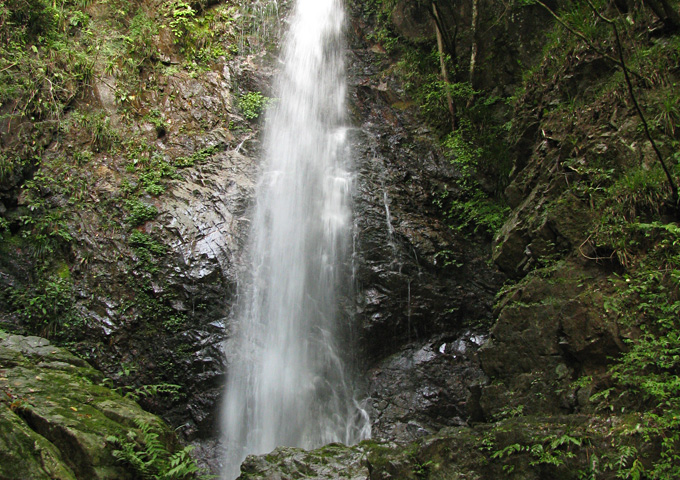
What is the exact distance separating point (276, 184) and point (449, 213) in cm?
374

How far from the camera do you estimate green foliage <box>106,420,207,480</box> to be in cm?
401

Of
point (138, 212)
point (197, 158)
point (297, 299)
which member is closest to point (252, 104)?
point (197, 158)

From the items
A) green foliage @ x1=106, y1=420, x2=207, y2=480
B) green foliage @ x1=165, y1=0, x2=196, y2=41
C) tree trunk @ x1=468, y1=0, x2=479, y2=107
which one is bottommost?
green foliage @ x1=106, y1=420, x2=207, y2=480

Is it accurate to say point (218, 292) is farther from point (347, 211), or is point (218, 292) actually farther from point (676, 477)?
point (676, 477)

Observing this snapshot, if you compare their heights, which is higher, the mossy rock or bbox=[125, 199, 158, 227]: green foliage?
bbox=[125, 199, 158, 227]: green foliage

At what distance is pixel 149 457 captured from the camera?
4.20 meters

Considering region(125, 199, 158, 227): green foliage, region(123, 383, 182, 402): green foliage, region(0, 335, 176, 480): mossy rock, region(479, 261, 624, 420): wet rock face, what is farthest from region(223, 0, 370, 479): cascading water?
region(479, 261, 624, 420): wet rock face

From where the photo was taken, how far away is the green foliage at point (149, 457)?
401cm

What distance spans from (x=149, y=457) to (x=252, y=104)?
28.8 ft

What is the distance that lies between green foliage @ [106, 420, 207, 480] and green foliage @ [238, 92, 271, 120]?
810cm

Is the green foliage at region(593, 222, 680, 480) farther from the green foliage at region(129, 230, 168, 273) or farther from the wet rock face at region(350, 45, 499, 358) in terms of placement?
the green foliage at region(129, 230, 168, 273)

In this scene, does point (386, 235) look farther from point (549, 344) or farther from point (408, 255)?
point (549, 344)

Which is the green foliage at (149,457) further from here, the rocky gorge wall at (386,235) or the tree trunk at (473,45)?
the tree trunk at (473,45)

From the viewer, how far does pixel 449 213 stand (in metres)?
9.01
